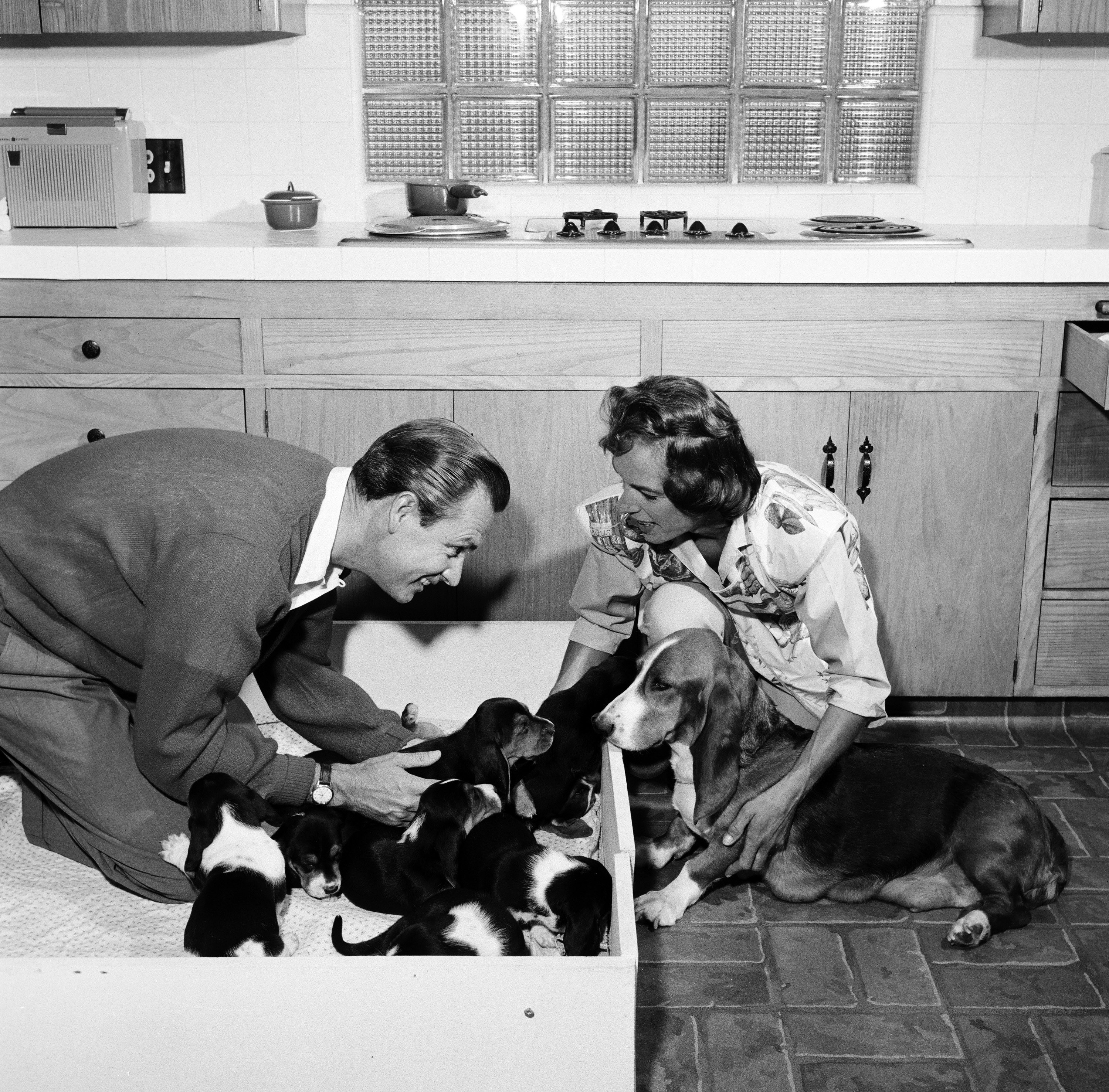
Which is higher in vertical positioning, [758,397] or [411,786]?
[758,397]

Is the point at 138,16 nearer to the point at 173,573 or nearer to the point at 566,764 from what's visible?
the point at 173,573

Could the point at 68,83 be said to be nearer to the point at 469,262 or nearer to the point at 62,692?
the point at 469,262

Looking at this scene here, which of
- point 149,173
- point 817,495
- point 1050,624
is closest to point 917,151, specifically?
point 1050,624

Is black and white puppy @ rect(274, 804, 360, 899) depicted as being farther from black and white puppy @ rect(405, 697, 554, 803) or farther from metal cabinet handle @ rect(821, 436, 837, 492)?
metal cabinet handle @ rect(821, 436, 837, 492)

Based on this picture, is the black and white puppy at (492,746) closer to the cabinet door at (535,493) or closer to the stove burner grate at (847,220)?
the cabinet door at (535,493)

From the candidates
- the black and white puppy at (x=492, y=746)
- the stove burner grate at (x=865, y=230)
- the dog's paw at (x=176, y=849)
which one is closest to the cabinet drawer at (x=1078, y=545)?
the stove burner grate at (x=865, y=230)

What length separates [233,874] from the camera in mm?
1876

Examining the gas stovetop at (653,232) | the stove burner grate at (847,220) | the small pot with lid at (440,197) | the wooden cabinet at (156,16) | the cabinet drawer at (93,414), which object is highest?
the wooden cabinet at (156,16)

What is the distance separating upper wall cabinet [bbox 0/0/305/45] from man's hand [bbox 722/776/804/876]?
95.2 inches

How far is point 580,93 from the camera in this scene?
3.84 metres

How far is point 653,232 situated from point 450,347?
66 centimetres

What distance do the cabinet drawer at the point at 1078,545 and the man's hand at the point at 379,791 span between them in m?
1.85

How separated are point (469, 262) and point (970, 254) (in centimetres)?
118

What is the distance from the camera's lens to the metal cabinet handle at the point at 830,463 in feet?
10.7
